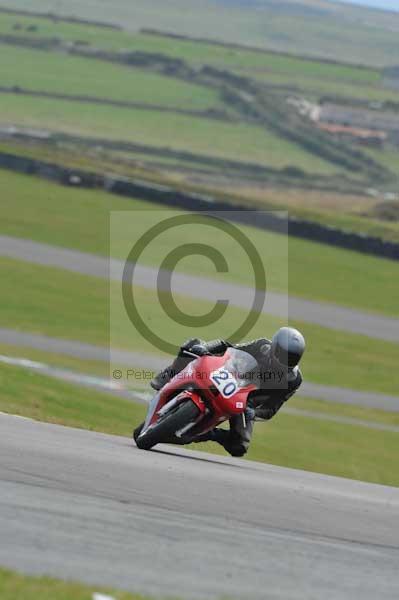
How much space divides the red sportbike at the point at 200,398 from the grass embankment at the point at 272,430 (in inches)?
123

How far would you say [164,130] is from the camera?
90938 millimetres

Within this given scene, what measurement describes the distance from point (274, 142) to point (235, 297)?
65570 mm

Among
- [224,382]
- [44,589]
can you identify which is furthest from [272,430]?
[44,589]

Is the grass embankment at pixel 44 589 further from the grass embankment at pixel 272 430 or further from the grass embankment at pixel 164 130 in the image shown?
the grass embankment at pixel 164 130

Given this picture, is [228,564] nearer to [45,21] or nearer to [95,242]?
[95,242]

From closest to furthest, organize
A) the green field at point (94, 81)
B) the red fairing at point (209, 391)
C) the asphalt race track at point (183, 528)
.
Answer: the asphalt race track at point (183, 528) < the red fairing at point (209, 391) < the green field at point (94, 81)

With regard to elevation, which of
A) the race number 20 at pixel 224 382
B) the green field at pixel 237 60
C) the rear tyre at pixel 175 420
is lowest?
the green field at pixel 237 60

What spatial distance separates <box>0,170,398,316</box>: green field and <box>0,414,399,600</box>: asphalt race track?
83.6 ft

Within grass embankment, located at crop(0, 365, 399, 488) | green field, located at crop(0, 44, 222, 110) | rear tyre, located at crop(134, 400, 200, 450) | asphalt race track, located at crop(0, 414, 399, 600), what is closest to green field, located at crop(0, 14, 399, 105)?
green field, located at crop(0, 44, 222, 110)

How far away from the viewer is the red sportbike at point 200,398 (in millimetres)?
10500

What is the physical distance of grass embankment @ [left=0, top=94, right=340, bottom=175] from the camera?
283 feet

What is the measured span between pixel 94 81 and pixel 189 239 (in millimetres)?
64928

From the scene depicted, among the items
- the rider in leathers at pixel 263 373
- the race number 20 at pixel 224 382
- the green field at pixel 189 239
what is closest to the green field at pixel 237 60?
the green field at pixel 189 239

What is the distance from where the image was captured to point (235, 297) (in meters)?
31.7
